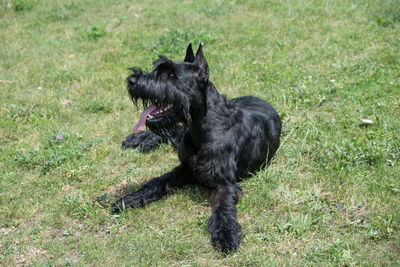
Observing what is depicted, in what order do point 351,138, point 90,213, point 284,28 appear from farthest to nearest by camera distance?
1. point 284,28
2. point 351,138
3. point 90,213

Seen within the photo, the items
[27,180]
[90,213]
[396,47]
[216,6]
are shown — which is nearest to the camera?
[90,213]

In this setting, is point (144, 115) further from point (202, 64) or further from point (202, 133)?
point (202, 64)

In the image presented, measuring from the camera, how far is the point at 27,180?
16.4ft

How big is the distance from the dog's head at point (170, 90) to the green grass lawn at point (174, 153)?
1021 millimetres

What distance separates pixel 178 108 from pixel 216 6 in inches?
286

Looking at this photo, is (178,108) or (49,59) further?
(49,59)

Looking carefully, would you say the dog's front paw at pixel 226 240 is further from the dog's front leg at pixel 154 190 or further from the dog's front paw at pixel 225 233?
the dog's front leg at pixel 154 190

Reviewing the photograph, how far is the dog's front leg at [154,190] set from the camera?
14.6 ft

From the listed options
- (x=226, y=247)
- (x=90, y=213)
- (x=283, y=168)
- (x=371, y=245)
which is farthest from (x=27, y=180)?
(x=371, y=245)

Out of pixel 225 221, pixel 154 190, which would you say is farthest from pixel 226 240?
pixel 154 190

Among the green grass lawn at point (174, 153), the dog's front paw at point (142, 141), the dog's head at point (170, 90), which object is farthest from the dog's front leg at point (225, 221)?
the dog's front paw at point (142, 141)

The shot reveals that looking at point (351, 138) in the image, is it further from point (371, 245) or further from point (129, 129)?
point (129, 129)

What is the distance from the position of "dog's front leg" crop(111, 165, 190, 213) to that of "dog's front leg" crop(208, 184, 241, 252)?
548 millimetres

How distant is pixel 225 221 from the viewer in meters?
4.00
